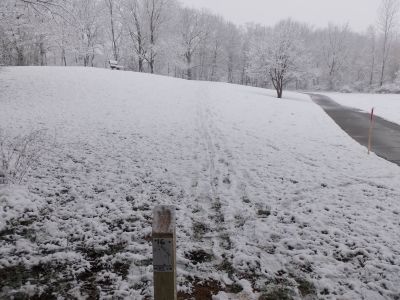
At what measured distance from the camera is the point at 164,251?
276 cm

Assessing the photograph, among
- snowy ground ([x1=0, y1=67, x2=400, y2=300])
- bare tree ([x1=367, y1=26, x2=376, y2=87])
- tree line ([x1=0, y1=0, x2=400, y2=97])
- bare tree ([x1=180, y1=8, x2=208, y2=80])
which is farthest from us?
bare tree ([x1=367, y1=26, x2=376, y2=87])

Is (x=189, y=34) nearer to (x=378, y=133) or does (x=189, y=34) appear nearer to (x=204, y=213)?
(x=378, y=133)

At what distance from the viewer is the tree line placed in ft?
51.7

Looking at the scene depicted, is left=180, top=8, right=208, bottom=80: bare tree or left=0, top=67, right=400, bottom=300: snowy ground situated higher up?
left=180, top=8, right=208, bottom=80: bare tree

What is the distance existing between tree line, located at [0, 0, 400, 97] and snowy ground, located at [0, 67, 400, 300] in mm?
6161

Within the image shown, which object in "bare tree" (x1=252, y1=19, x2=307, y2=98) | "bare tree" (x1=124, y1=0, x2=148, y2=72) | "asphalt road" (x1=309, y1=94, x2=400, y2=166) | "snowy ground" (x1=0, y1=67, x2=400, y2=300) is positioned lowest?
"snowy ground" (x1=0, y1=67, x2=400, y2=300)

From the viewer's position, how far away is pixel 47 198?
6.16 meters

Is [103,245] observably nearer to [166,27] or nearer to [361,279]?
[361,279]

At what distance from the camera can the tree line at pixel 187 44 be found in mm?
15770

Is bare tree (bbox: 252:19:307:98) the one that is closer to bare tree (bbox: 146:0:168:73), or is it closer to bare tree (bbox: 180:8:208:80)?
bare tree (bbox: 146:0:168:73)

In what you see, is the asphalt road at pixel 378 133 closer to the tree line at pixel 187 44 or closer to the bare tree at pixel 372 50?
the tree line at pixel 187 44

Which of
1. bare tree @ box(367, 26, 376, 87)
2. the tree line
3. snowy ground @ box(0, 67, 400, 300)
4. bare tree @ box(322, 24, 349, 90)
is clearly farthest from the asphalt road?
bare tree @ box(367, 26, 376, 87)

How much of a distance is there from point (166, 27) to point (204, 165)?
130 ft

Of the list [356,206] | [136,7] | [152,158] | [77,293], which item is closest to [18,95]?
[152,158]
